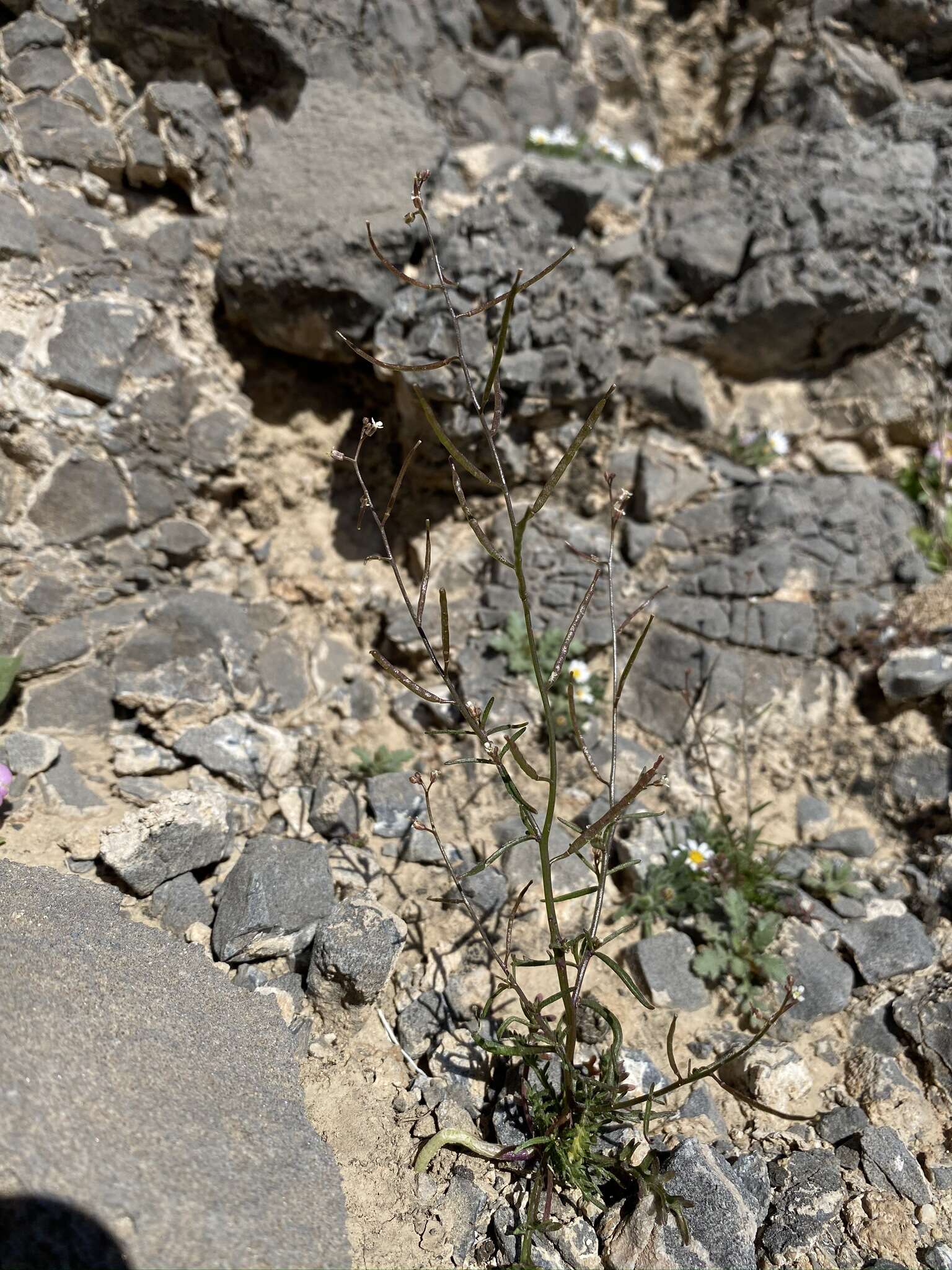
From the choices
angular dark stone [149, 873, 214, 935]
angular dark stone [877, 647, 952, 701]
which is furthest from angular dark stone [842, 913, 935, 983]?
angular dark stone [149, 873, 214, 935]

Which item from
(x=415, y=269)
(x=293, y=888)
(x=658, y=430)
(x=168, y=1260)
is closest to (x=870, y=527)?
(x=658, y=430)

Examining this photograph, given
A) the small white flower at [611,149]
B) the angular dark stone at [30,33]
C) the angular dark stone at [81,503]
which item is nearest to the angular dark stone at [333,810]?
the angular dark stone at [81,503]

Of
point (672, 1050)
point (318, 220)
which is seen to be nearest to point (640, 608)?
point (672, 1050)

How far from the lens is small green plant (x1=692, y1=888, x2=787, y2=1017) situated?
276 cm

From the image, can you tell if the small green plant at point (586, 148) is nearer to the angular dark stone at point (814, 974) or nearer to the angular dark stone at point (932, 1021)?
the angular dark stone at point (814, 974)

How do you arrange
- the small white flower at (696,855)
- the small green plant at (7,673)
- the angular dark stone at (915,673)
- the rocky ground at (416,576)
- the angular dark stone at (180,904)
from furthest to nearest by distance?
the angular dark stone at (915,673) → the small white flower at (696,855) → the small green plant at (7,673) → the angular dark stone at (180,904) → the rocky ground at (416,576)

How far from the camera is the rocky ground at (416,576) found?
84.8 inches

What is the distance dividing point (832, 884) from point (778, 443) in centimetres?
228

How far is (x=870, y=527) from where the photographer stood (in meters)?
4.05

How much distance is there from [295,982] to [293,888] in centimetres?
29

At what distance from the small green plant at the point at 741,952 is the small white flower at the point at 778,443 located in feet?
7.80

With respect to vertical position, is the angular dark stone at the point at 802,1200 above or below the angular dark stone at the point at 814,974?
above

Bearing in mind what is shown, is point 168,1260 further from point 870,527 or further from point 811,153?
point 811,153

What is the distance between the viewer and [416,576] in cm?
395
